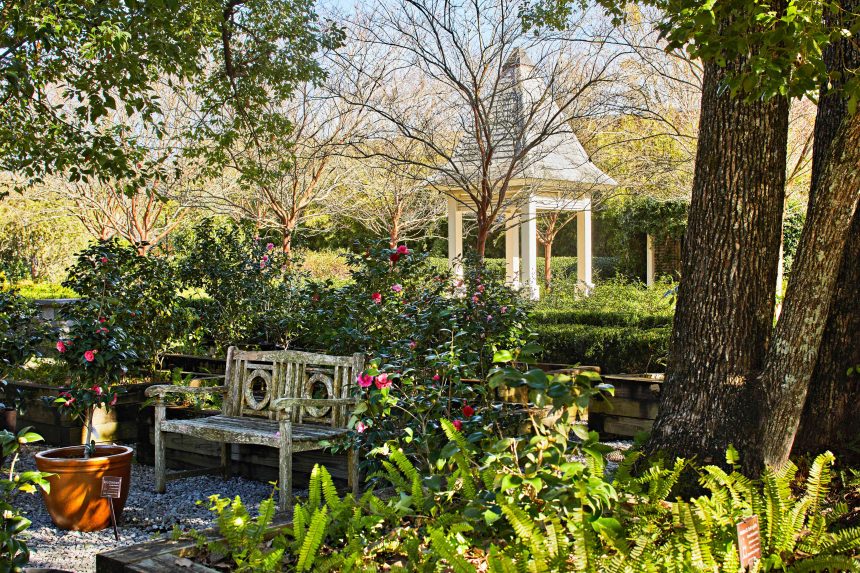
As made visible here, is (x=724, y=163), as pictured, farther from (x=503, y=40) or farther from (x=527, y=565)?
(x=503, y=40)

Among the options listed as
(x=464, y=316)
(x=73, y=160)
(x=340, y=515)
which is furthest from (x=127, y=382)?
(x=340, y=515)

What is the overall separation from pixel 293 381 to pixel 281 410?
721 mm

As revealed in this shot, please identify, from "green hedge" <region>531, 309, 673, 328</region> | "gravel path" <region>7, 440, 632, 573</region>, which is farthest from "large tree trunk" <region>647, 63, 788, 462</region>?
"green hedge" <region>531, 309, 673, 328</region>

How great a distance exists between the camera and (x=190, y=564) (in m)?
2.68

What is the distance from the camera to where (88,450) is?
4559 millimetres

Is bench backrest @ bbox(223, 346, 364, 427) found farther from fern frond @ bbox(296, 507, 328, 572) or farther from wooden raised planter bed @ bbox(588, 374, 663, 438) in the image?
fern frond @ bbox(296, 507, 328, 572)

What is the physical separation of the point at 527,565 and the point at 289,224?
11.7 m

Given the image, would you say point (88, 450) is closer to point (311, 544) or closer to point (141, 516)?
point (141, 516)

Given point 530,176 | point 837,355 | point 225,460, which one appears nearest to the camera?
point 837,355

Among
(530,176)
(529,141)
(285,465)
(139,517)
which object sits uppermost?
(529,141)

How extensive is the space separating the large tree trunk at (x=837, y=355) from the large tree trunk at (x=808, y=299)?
1.56ft

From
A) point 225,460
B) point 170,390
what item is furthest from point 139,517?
point 225,460

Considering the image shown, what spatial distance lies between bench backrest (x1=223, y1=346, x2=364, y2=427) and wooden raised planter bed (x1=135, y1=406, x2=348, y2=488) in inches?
10.6

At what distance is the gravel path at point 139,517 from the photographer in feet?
13.4
